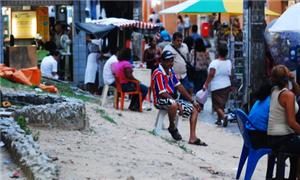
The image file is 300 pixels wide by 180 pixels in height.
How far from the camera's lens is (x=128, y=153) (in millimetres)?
8891

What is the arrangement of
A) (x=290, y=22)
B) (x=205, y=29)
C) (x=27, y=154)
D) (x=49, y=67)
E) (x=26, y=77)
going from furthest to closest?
(x=205, y=29)
(x=49, y=67)
(x=26, y=77)
(x=290, y=22)
(x=27, y=154)

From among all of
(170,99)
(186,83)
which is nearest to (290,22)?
(170,99)

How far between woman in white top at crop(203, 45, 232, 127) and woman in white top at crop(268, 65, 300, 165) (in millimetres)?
5713

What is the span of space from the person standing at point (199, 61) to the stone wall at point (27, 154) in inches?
353

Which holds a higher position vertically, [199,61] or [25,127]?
[199,61]

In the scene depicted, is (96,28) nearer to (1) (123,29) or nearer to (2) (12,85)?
(1) (123,29)

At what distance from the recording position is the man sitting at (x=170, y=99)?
1144 cm

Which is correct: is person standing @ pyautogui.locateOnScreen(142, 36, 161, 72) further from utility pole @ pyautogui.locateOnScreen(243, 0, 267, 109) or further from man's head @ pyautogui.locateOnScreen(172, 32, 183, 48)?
utility pole @ pyautogui.locateOnScreen(243, 0, 267, 109)

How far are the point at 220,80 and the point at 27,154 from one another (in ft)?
23.7

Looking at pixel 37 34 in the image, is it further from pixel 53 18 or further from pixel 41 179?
pixel 41 179

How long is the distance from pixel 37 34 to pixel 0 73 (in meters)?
7.57

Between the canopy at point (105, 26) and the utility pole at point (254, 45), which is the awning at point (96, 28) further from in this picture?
the utility pole at point (254, 45)

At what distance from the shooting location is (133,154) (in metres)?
8.88

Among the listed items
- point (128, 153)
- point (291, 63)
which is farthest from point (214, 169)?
point (291, 63)
